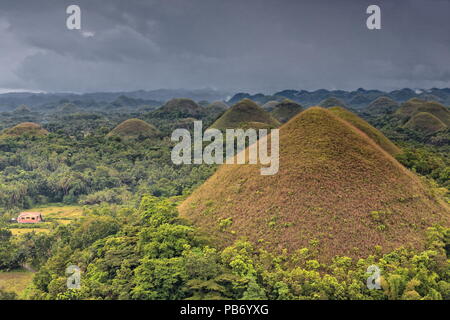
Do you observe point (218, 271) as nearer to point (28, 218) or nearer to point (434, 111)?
point (28, 218)

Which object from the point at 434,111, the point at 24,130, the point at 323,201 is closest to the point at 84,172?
the point at 24,130

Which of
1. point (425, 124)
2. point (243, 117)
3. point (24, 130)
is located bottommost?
point (24, 130)

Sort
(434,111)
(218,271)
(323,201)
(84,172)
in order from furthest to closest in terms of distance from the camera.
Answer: (434,111) → (84,172) → (323,201) → (218,271)

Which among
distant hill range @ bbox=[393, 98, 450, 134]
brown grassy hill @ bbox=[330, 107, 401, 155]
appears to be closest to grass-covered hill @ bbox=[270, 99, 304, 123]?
distant hill range @ bbox=[393, 98, 450, 134]

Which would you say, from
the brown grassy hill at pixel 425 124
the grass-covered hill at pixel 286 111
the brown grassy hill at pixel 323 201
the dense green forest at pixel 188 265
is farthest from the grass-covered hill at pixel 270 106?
the brown grassy hill at pixel 323 201

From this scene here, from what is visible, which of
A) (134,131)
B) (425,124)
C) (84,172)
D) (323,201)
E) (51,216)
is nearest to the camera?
(323,201)

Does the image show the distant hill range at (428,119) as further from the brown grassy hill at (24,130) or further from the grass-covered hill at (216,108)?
Result: the brown grassy hill at (24,130)
